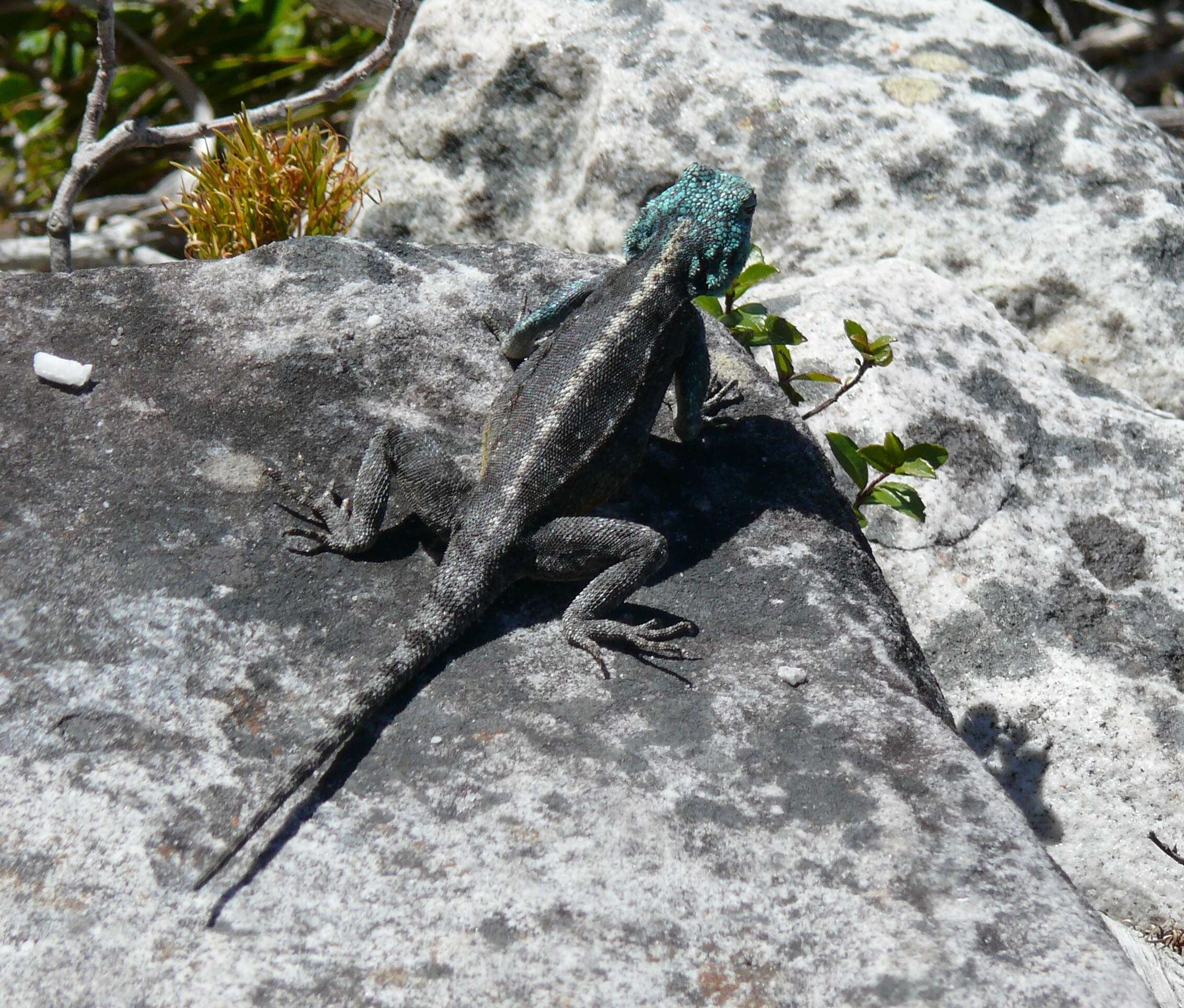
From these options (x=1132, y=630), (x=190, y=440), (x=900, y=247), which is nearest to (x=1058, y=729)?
(x=1132, y=630)

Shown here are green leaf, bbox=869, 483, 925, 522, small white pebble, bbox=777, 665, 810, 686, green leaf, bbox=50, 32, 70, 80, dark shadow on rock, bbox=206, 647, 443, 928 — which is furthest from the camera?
green leaf, bbox=50, 32, 70, 80

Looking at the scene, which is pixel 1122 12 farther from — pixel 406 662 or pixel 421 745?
pixel 421 745

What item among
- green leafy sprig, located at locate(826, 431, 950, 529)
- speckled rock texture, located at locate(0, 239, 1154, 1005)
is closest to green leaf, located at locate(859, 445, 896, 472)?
green leafy sprig, located at locate(826, 431, 950, 529)

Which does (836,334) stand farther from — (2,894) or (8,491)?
(2,894)

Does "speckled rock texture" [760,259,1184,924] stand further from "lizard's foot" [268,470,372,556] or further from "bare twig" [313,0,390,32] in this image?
"bare twig" [313,0,390,32]

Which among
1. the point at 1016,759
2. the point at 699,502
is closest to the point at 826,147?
the point at 699,502

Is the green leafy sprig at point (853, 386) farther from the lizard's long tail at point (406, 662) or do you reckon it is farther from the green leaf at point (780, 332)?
the lizard's long tail at point (406, 662)

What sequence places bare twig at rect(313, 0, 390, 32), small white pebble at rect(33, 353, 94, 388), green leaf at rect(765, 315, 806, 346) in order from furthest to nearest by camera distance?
bare twig at rect(313, 0, 390, 32), green leaf at rect(765, 315, 806, 346), small white pebble at rect(33, 353, 94, 388)

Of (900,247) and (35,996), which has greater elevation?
(900,247)
